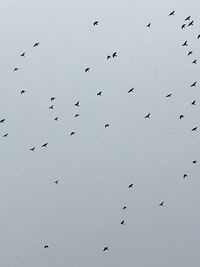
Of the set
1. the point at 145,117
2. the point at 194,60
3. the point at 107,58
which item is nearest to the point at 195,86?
the point at 194,60

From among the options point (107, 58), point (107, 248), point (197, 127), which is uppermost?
point (107, 58)

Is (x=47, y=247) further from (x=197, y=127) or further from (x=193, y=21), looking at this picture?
(x=193, y=21)

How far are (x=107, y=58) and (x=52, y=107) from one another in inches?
71.5

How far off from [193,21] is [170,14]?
1.91ft

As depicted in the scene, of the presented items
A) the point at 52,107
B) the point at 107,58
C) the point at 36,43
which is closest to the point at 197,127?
the point at 107,58

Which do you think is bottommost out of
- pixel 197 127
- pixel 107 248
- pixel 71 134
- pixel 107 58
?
pixel 107 248

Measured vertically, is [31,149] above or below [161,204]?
above

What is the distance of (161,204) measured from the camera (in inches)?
442

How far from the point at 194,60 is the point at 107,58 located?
83.4 inches

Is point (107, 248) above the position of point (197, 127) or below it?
below

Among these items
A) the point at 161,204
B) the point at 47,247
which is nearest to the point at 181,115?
the point at 161,204

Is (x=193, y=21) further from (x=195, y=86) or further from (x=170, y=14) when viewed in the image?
(x=195, y=86)

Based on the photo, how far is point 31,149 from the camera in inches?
436

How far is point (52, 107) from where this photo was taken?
11.1 metres
